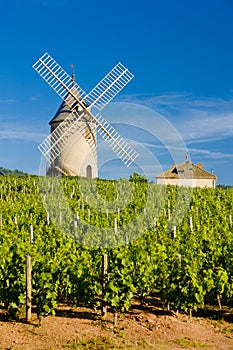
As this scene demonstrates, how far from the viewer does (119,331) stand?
7.56 meters

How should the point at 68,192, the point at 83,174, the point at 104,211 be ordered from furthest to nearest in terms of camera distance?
the point at 83,174 < the point at 68,192 < the point at 104,211

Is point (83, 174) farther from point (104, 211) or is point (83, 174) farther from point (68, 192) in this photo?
point (104, 211)

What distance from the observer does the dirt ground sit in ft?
23.2

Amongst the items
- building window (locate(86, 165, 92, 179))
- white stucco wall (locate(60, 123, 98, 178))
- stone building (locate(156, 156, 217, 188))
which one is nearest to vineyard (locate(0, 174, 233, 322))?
building window (locate(86, 165, 92, 179))

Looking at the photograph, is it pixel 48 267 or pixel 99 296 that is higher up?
pixel 48 267

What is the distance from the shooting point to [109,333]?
7477 mm

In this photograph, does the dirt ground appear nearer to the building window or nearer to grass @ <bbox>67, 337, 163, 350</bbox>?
grass @ <bbox>67, 337, 163, 350</bbox>

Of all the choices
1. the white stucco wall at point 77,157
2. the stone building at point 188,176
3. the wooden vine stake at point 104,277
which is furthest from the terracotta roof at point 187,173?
the wooden vine stake at point 104,277

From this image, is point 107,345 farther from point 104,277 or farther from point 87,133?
point 87,133

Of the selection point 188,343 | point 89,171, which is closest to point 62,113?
point 89,171

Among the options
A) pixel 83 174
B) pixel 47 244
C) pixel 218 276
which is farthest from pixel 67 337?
pixel 83 174

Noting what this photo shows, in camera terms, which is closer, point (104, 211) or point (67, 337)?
point (67, 337)

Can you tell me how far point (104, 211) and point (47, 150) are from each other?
1155cm

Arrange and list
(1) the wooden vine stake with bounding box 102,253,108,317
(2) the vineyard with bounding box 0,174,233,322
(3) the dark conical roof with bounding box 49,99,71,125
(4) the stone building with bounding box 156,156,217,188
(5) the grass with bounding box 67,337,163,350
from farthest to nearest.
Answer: (4) the stone building with bounding box 156,156,217,188
(3) the dark conical roof with bounding box 49,99,71,125
(1) the wooden vine stake with bounding box 102,253,108,317
(2) the vineyard with bounding box 0,174,233,322
(5) the grass with bounding box 67,337,163,350
